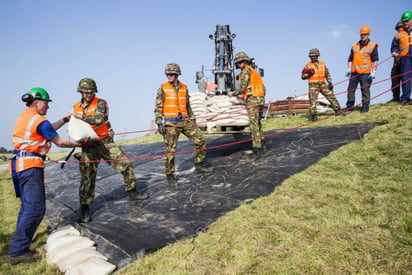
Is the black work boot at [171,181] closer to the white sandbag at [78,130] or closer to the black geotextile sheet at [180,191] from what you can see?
the black geotextile sheet at [180,191]

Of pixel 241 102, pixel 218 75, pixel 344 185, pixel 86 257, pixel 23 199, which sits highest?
pixel 218 75

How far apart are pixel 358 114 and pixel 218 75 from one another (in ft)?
27.4

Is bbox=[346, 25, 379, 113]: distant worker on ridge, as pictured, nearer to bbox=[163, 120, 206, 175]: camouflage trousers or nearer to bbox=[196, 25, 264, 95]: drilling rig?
bbox=[163, 120, 206, 175]: camouflage trousers

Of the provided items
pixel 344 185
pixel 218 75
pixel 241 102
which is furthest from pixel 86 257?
pixel 218 75

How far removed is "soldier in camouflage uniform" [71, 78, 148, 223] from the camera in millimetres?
3533

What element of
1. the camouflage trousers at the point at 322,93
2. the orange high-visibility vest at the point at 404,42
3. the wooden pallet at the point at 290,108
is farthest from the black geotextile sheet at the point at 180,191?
the wooden pallet at the point at 290,108

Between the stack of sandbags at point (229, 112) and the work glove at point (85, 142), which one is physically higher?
the stack of sandbags at point (229, 112)

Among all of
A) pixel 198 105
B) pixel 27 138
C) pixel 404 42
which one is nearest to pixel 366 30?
pixel 404 42

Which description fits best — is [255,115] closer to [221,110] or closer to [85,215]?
[221,110]

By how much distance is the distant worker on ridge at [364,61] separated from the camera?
6668 mm

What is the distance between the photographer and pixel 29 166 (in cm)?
289

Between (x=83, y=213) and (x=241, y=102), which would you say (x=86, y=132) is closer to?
(x=83, y=213)

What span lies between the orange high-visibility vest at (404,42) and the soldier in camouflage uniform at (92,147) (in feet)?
23.6

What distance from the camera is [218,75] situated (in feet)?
46.2
